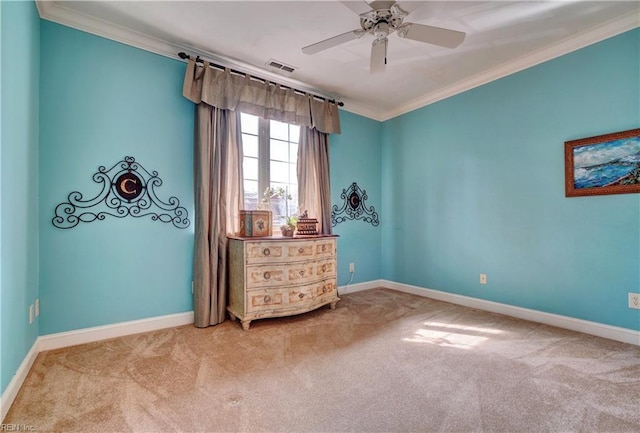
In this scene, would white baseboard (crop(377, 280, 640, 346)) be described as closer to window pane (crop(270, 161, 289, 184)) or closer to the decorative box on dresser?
the decorative box on dresser

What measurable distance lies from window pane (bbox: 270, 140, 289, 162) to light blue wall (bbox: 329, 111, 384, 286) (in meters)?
0.67

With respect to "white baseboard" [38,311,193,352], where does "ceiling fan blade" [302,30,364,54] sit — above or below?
above

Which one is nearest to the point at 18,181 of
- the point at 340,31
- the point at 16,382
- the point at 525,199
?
the point at 16,382

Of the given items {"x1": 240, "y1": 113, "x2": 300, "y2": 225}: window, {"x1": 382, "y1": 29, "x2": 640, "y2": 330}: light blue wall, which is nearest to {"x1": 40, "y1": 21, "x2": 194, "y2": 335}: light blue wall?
{"x1": 240, "y1": 113, "x2": 300, "y2": 225}: window

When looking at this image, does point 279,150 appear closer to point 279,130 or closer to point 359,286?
point 279,130

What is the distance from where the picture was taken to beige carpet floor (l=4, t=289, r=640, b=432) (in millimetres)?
1378

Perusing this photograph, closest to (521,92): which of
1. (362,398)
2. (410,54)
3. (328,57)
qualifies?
(410,54)

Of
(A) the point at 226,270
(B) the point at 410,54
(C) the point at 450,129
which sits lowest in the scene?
(A) the point at 226,270

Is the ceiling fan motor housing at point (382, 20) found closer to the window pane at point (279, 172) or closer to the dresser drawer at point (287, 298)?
the window pane at point (279, 172)

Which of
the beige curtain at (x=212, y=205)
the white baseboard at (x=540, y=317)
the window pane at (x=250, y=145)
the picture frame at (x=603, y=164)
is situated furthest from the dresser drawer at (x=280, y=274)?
the picture frame at (x=603, y=164)

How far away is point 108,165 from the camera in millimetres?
2369

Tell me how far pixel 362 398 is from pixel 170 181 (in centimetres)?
234

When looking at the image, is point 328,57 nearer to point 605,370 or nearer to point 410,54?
point 410,54

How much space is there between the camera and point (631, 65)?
2275mm
